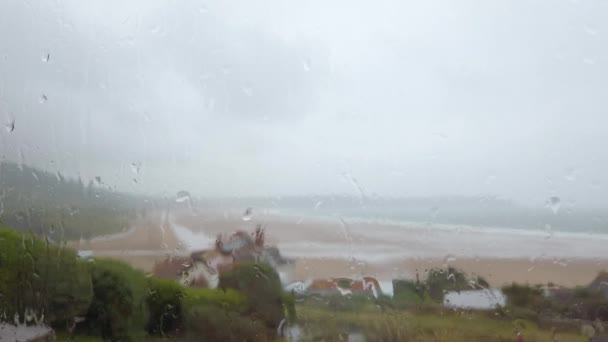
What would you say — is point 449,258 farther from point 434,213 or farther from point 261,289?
point 261,289

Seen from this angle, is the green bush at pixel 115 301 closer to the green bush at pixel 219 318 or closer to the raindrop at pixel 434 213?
the green bush at pixel 219 318

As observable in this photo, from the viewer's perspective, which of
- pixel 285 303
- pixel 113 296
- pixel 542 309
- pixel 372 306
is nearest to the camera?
pixel 542 309

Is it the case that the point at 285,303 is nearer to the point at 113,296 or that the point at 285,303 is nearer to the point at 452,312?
the point at 452,312

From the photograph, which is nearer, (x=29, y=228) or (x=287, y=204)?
(x=287, y=204)

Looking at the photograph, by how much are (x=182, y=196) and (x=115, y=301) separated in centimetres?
138

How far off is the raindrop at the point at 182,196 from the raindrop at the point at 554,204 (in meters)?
3.79

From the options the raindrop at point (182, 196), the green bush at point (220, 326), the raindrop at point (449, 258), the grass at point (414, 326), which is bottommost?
the green bush at point (220, 326)

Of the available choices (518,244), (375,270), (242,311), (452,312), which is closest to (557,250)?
(518,244)

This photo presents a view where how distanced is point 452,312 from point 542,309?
0.77m

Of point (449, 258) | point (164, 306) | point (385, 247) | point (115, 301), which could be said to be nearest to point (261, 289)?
point (164, 306)

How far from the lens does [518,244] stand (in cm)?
570

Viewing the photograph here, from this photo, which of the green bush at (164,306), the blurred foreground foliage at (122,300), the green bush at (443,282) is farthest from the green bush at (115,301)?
the green bush at (443,282)

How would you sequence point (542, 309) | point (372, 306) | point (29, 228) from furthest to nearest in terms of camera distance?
1. point (29, 228)
2. point (372, 306)
3. point (542, 309)

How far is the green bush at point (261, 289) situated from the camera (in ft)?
20.2
